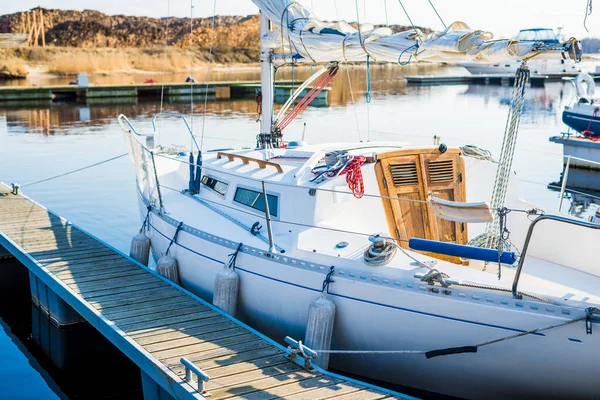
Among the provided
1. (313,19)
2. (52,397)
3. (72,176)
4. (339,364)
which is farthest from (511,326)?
(72,176)

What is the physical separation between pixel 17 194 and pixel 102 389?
8.02 m

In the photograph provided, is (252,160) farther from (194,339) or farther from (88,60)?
(88,60)

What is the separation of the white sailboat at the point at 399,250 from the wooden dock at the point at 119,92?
3588cm

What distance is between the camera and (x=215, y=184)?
11.0 metres

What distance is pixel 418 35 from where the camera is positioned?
9.04 metres

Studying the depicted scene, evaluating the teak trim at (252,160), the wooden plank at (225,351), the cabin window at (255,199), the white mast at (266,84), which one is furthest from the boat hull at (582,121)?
the wooden plank at (225,351)

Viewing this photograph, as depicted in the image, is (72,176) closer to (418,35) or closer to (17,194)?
(17,194)

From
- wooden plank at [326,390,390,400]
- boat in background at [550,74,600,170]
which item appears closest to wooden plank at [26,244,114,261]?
wooden plank at [326,390,390,400]

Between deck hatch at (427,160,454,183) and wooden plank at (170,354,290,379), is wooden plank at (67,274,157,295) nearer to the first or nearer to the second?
wooden plank at (170,354,290,379)

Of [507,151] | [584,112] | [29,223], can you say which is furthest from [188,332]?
[584,112]

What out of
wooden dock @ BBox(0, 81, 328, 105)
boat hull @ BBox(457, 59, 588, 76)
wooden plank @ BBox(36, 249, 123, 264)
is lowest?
wooden plank @ BBox(36, 249, 123, 264)

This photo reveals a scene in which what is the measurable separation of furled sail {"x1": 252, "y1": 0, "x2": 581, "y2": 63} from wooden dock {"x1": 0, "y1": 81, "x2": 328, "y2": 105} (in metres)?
34.8

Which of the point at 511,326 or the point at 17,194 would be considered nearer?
the point at 511,326

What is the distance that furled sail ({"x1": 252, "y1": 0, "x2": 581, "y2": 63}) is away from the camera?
7832 mm
